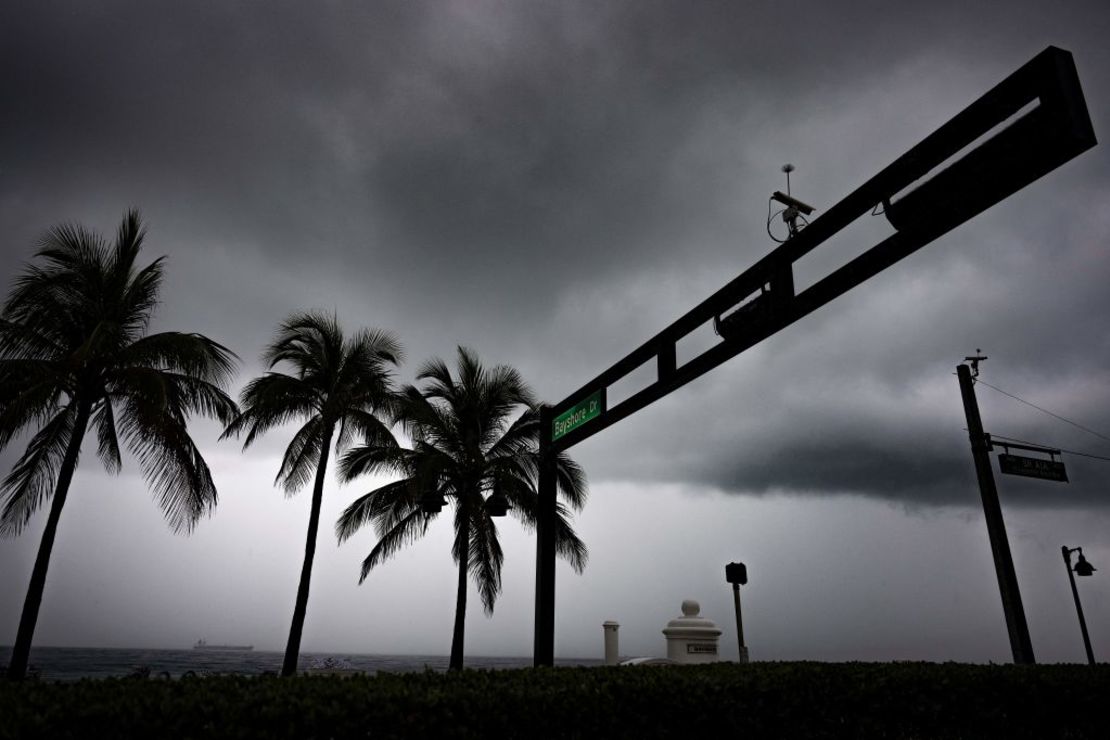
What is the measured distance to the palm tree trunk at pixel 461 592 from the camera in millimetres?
19984

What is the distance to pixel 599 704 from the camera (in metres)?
4.91

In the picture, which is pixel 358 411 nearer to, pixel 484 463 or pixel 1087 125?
pixel 484 463

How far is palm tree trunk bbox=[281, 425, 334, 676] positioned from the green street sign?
9.87 m

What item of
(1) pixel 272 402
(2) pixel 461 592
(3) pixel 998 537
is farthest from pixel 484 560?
(3) pixel 998 537

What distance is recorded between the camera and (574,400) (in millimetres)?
10312

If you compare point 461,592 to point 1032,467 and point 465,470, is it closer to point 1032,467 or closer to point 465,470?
point 465,470

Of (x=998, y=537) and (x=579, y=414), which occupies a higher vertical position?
(x=579, y=414)

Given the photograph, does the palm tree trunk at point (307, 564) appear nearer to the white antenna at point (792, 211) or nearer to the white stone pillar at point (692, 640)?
the white stone pillar at point (692, 640)

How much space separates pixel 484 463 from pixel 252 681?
1581 centimetres

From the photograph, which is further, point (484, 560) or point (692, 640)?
point (484, 560)

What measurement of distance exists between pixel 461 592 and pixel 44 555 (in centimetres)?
1088

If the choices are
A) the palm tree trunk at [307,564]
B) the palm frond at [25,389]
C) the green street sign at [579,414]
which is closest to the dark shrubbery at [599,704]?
the green street sign at [579,414]

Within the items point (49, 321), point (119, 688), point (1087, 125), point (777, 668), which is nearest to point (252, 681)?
point (119, 688)

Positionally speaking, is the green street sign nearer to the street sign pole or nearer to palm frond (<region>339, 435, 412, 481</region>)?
the street sign pole
